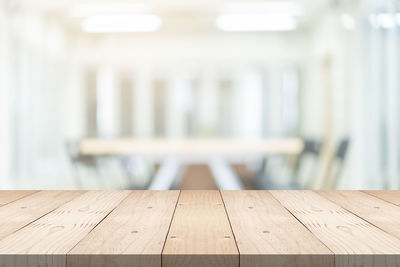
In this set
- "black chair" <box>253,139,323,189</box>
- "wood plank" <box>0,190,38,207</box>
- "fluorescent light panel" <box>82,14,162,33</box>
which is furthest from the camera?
"fluorescent light panel" <box>82,14,162,33</box>

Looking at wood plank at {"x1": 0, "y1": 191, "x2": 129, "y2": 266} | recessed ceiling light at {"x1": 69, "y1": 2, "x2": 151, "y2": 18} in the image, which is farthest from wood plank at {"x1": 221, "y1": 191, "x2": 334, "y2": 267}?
recessed ceiling light at {"x1": 69, "y1": 2, "x2": 151, "y2": 18}

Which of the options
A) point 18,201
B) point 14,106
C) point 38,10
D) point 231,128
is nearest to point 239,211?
point 18,201

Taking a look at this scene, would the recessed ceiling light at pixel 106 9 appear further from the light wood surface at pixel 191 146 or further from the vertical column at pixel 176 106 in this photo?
the light wood surface at pixel 191 146

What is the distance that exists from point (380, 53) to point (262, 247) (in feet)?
8.70

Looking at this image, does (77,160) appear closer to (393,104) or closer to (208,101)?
(208,101)

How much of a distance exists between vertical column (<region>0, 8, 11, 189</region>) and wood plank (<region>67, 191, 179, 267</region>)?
2520 millimetres

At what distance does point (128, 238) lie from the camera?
0.59 meters

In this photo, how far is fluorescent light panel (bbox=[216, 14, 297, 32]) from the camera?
10.2 feet

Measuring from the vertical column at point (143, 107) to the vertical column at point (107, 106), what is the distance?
0.43 ft

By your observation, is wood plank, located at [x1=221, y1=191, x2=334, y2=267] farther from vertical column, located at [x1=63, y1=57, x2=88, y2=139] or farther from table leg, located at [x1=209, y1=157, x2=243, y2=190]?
vertical column, located at [x1=63, y1=57, x2=88, y2=139]

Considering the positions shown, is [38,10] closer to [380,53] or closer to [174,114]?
[174,114]

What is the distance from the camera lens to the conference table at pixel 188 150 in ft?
9.84

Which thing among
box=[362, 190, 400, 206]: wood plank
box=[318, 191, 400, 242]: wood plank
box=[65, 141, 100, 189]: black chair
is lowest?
box=[65, 141, 100, 189]: black chair

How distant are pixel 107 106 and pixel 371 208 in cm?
245
